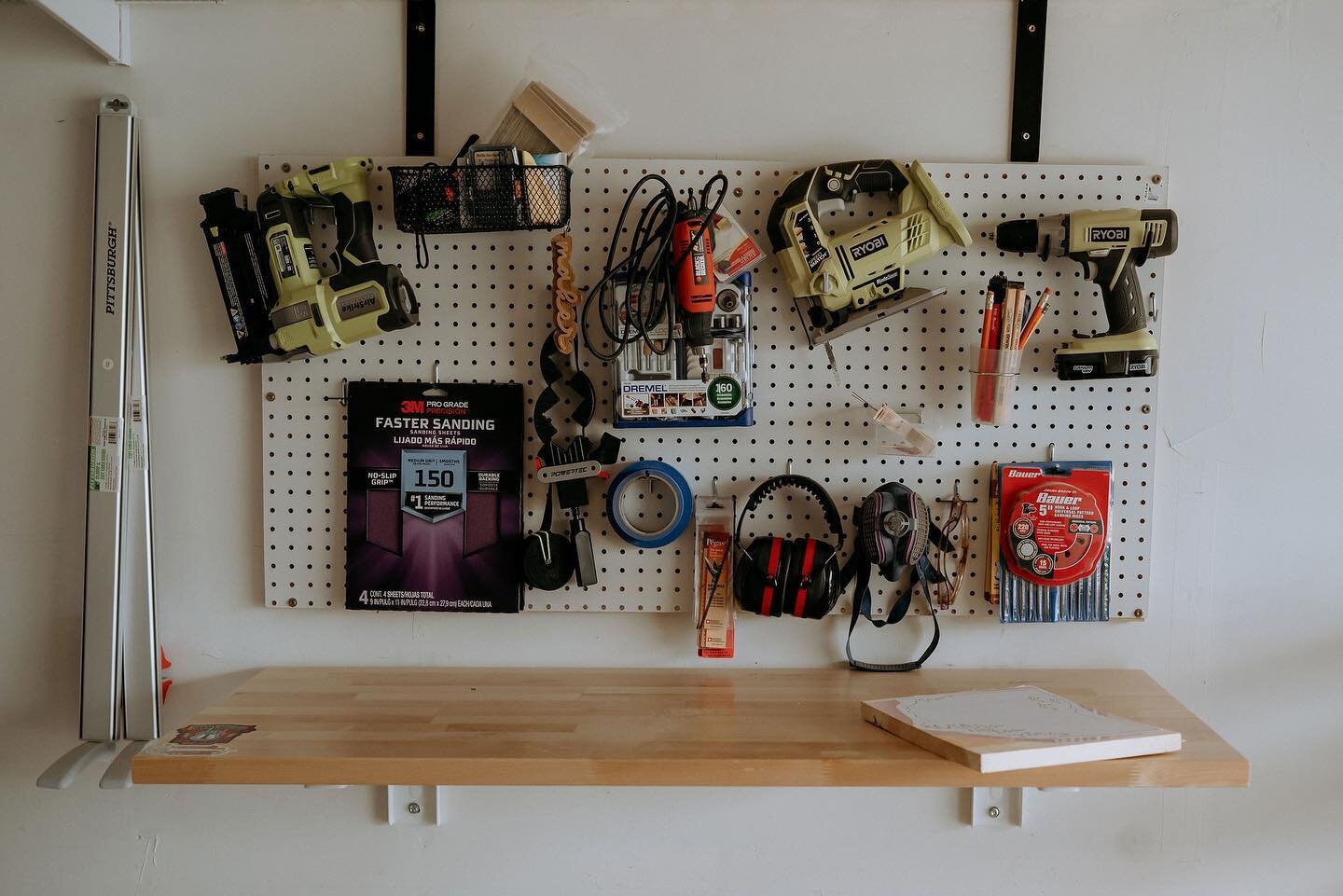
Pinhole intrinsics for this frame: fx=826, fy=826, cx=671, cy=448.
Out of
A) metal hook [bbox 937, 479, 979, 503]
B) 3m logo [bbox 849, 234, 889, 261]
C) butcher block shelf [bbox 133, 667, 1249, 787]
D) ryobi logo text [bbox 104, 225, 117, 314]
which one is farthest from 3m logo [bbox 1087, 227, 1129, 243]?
ryobi logo text [bbox 104, 225, 117, 314]

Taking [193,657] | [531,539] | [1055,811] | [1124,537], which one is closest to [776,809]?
[1055,811]

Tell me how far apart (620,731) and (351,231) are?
830mm

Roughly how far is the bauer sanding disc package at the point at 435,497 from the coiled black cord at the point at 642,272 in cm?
18

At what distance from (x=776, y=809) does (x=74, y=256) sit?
57.4 inches

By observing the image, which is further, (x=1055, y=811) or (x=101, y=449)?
(x=1055, y=811)

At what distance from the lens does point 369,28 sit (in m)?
1.30

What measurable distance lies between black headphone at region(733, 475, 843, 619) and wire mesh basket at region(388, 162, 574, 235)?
0.53 metres

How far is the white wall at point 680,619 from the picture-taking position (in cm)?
130

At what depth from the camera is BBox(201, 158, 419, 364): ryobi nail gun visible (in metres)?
1.23

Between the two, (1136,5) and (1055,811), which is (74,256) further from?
(1055,811)

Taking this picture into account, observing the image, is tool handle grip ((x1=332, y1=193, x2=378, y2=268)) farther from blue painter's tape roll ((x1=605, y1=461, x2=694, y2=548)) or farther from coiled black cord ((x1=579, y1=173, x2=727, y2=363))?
blue painter's tape roll ((x1=605, y1=461, x2=694, y2=548))

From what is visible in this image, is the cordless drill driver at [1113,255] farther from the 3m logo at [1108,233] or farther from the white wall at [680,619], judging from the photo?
the white wall at [680,619]

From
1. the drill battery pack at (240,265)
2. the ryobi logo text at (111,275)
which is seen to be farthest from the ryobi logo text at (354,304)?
the ryobi logo text at (111,275)

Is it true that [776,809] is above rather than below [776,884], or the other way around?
above
